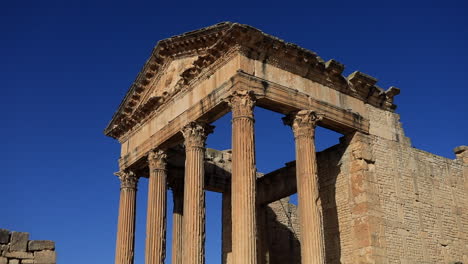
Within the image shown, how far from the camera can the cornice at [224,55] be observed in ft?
52.2

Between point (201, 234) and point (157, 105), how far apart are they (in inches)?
226

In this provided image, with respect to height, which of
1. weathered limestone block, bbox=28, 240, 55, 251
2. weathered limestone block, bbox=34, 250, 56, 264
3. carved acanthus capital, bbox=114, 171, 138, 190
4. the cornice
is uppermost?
the cornice

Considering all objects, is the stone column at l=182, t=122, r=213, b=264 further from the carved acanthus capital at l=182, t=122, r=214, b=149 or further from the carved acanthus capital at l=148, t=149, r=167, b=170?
the carved acanthus capital at l=148, t=149, r=167, b=170

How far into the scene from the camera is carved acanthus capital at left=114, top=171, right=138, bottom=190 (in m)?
21.2

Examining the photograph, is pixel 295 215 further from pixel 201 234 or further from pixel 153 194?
pixel 201 234

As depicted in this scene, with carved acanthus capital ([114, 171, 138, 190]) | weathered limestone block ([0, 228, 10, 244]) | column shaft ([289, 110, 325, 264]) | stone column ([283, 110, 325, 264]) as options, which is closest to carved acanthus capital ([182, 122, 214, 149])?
stone column ([283, 110, 325, 264])

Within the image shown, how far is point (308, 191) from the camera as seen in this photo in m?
15.7

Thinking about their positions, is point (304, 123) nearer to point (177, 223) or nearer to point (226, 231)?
point (177, 223)

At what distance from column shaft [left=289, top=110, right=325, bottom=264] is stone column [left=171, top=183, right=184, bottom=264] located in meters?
6.55

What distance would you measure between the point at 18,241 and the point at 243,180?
6392 mm

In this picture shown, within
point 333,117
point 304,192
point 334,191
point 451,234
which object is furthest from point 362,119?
point 451,234

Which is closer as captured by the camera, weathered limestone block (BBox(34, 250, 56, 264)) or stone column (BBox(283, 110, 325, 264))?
weathered limestone block (BBox(34, 250, 56, 264))

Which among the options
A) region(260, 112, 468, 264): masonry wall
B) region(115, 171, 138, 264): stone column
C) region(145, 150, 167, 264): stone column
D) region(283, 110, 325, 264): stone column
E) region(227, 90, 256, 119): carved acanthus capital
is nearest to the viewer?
region(283, 110, 325, 264): stone column

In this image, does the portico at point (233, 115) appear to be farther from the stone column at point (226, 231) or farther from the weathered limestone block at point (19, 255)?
the weathered limestone block at point (19, 255)
